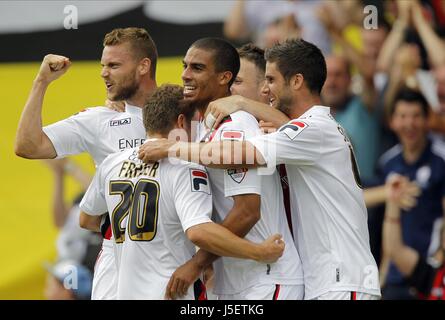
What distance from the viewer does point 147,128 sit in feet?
20.9

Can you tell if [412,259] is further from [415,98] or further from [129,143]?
[129,143]

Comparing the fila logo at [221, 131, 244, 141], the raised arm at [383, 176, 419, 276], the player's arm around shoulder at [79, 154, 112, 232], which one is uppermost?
the fila logo at [221, 131, 244, 141]

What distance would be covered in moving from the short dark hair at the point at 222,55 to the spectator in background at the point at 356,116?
457 centimetres

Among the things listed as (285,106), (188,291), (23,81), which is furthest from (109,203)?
(23,81)

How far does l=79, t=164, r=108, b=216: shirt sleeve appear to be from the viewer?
6.63m

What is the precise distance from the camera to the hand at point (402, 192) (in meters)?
10.5

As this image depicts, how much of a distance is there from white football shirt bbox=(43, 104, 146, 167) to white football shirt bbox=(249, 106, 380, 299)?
1166mm

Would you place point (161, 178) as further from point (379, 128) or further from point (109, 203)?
point (379, 128)

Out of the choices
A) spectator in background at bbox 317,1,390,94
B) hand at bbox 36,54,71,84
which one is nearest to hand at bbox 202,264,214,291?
hand at bbox 36,54,71,84

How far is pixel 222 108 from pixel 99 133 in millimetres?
1124

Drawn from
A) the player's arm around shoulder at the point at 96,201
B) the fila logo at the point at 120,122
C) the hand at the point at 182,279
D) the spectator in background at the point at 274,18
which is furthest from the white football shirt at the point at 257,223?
the spectator in background at the point at 274,18

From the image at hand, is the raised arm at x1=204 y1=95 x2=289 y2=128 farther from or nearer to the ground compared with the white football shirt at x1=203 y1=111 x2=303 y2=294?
farther from the ground

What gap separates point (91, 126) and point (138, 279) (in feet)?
4.09

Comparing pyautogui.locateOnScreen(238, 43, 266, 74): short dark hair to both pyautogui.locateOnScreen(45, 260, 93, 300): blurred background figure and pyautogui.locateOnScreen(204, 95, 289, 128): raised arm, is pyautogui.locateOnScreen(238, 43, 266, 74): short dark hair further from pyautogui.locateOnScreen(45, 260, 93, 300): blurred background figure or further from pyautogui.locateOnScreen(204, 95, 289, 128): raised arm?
pyautogui.locateOnScreen(45, 260, 93, 300): blurred background figure
